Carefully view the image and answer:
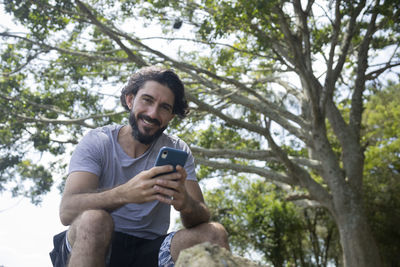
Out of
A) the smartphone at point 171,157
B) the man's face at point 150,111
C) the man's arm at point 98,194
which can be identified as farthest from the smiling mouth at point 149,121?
the smartphone at point 171,157

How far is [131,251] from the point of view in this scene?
2207mm

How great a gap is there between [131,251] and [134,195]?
50 centimetres

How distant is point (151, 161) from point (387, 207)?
10966 mm

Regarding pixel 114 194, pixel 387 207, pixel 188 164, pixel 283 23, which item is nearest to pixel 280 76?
pixel 283 23

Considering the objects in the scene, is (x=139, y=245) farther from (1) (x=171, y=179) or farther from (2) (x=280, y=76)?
(2) (x=280, y=76)

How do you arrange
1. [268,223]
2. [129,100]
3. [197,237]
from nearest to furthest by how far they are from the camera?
1. [197,237]
2. [129,100]
3. [268,223]

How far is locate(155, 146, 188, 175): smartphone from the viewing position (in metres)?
1.86

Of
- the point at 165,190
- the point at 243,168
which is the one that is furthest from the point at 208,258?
the point at 243,168

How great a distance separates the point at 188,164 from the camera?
2449 millimetres

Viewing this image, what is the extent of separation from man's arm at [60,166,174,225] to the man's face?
432 mm

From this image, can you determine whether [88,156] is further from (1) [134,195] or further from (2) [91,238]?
(2) [91,238]

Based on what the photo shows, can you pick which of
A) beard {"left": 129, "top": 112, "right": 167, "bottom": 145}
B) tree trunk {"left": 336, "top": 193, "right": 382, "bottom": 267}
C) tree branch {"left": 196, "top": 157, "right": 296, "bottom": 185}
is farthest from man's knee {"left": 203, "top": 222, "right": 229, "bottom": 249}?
tree trunk {"left": 336, "top": 193, "right": 382, "bottom": 267}

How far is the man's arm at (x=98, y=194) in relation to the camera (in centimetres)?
187

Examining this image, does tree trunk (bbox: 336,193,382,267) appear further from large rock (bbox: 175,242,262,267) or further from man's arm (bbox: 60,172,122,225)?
large rock (bbox: 175,242,262,267)
